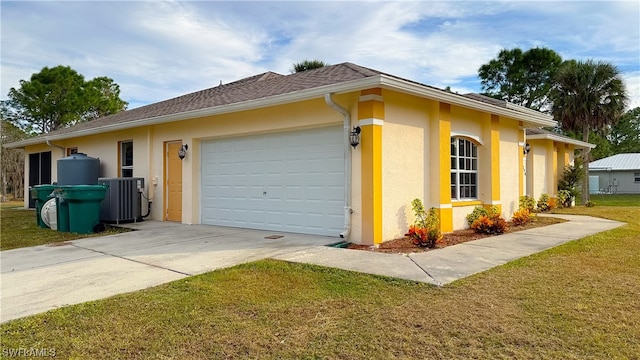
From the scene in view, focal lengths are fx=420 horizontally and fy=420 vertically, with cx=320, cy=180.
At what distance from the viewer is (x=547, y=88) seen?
2980cm

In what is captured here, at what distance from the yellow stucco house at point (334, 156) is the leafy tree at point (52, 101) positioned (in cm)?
2154

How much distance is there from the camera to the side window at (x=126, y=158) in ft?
41.8

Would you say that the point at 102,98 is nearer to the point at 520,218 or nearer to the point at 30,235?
the point at 30,235

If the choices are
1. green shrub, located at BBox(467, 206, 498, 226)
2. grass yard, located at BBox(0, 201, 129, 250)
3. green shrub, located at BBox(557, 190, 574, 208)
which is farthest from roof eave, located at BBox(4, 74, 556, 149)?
green shrub, located at BBox(557, 190, 574, 208)

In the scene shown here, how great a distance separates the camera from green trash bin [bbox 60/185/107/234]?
9.40m

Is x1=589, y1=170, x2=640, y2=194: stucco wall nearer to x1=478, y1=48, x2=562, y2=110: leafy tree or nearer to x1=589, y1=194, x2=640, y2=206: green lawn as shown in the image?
x1=589, y1=194, x2=640, y2=206: green lawn

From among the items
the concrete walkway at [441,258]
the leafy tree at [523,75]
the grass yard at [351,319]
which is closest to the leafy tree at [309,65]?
the concrete walkway at [441,258]

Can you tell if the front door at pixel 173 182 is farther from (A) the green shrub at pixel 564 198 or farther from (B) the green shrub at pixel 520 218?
(A) the green shrub at pixel 564 198

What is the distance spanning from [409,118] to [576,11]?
15.9ft

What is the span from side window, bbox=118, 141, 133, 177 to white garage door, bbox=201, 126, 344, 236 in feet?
11.0

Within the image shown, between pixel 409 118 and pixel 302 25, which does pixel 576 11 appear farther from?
pixel 302 25

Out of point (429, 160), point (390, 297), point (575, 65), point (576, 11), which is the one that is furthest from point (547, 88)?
point (390, 297)

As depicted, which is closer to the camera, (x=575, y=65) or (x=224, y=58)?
(x=224, y=58)

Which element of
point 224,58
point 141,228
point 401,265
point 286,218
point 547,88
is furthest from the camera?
point 547,88
